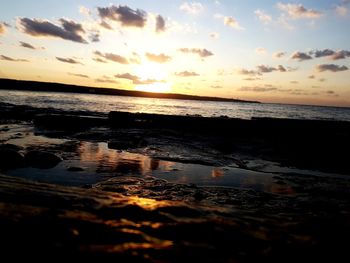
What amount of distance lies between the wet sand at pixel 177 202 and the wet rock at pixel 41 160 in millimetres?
105

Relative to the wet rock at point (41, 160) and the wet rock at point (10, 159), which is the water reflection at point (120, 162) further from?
the wet rock at point (10, 159)

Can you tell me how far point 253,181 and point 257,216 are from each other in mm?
5071

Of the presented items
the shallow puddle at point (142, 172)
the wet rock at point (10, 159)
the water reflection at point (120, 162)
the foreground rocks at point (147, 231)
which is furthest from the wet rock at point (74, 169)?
the foreground rocks at point (147, 231)

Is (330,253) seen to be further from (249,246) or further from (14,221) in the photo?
(14,221)

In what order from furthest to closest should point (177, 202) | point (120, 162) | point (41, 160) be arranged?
point (120, 162), point (41, 160), point (177, 202)

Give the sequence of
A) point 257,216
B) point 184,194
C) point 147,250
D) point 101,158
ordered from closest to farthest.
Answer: point 147,250 < point 257,216 < point 184,194 < point 101,158

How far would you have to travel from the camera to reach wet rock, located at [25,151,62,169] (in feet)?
33.9

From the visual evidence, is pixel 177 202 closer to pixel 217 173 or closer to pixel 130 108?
pixel 217 173

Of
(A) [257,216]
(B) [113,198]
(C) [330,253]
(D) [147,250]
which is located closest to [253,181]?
(A) [257,216]

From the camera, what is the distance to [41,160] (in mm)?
10719

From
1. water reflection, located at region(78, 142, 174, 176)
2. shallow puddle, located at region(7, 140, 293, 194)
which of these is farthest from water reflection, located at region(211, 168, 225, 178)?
water reflection, located at region(78, 142, 174, 176)

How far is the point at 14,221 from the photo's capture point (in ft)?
12.6

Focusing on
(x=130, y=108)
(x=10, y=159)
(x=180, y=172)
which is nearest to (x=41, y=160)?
(x=10, y=159)

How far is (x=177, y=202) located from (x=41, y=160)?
704 centimetres
